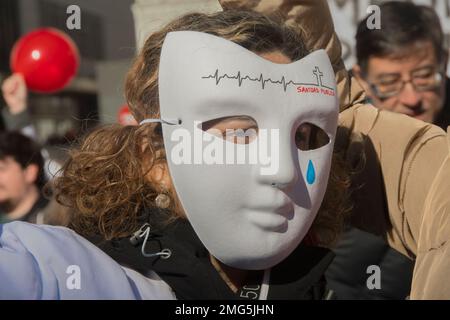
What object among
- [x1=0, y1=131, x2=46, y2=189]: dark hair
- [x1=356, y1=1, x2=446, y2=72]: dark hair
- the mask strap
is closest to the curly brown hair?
the mask strap

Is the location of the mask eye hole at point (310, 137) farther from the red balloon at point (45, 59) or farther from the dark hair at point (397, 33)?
the red balloon at point (45, 59)

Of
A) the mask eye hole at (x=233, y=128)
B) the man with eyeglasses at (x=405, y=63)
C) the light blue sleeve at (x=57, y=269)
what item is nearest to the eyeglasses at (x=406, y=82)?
the man with eyeglasses at (x=405, y=63)

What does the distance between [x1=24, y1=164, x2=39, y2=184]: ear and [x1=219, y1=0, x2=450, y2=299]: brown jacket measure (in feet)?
3.43

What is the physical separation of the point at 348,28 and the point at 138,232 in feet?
4.10

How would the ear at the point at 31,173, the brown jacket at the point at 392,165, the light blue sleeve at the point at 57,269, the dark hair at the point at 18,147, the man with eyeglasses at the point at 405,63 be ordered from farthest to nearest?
the dark hair at the point at 18,147, the ear at the point at 31,173, the man with eyeglasses at the point at 405,63, the brown jacket at the point at 392,165, the light blue sleeve at the point at 57,269

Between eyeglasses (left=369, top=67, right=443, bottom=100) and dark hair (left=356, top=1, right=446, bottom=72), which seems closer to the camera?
eyeglasses (left=369, top=67, right=443, bottom=100)

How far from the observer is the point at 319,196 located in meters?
1.10

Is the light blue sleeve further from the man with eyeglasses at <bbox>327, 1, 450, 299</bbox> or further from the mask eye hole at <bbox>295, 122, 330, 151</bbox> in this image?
the man with eyeglasses at <bbox>327, 1, 450, 299</bbox>

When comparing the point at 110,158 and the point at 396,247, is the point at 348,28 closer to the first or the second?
the point at 396,247

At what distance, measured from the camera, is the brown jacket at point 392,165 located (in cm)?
114

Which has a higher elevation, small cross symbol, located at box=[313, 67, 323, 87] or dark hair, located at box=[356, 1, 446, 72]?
dark hair, located at box=[356, 1, 446, 72]

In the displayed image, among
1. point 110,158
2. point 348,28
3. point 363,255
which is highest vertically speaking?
point 348,28

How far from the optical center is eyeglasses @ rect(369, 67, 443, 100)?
5.12 ft
